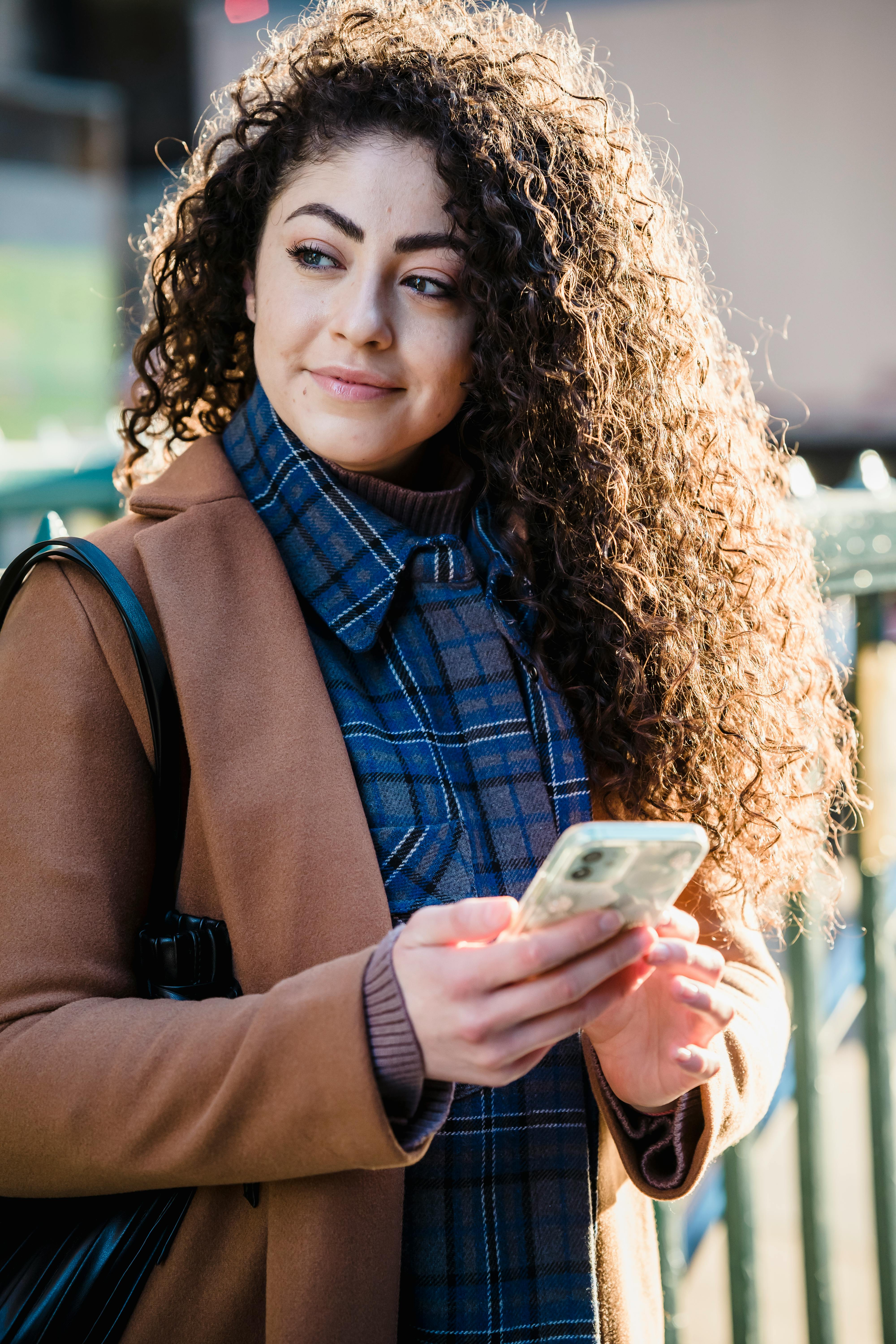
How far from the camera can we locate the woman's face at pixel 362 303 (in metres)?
1.53

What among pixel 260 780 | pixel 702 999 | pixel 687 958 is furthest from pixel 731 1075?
pixel 260 780

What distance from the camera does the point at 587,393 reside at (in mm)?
1699

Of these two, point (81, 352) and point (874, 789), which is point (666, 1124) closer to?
point (874, 789)

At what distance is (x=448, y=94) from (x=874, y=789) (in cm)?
136

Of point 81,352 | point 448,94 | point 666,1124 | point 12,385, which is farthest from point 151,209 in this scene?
point 666,1124

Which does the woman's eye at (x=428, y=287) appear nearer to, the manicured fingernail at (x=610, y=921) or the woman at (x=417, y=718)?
the woman at (x=417, y=718)

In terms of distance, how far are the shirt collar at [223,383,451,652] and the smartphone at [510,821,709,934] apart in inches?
23.0

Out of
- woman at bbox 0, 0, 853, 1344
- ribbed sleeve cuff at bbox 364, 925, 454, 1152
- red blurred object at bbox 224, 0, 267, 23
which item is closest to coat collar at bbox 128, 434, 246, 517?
woman at bbox 0, 0, 853, 1344

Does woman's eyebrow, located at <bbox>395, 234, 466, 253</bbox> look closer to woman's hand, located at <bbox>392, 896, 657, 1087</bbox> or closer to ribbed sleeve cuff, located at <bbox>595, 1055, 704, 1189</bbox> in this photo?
woman's hand, located at <bbox>392, 896, 657, 1087</bbox>

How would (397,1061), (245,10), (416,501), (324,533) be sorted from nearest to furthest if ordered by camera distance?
(397,1061), (324,533), (416,501), (245,10)

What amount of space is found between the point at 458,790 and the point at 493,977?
483 mm

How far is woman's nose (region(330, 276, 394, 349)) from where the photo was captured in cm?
151

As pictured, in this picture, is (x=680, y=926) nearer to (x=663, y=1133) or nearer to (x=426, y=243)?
(x=663, y=1133)

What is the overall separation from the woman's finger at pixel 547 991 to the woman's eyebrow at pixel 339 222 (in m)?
0.98
